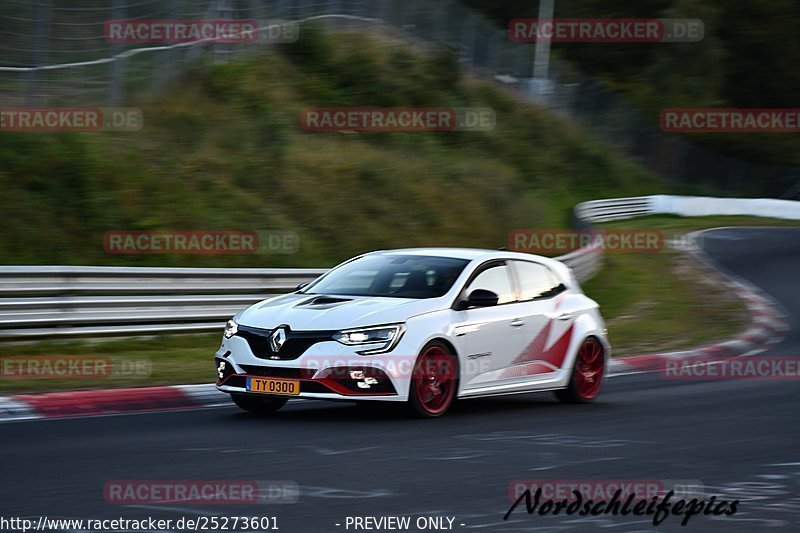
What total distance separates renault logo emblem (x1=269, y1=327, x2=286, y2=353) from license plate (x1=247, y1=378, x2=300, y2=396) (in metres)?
0.26

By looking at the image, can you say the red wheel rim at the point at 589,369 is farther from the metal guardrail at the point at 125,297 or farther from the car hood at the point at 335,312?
the metal guardrail at the point at 125,297

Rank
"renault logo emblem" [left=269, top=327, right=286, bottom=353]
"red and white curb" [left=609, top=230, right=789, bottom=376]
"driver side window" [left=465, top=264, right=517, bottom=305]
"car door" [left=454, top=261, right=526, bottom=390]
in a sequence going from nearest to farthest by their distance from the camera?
1. "renault logo emblem" [left=269, top=327, right=286, bottom=353]
2. "car door" [left=454, top=261, right=526, bottom=390]
3. "driver side window" [left=465, top=264, right=517, bottom=305]
4. "red and white curb" [left=609, top=230, right=789, bottom=376]

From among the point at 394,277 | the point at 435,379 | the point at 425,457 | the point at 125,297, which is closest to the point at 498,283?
the point at 394,277

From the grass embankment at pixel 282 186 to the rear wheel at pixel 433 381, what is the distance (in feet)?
11.5

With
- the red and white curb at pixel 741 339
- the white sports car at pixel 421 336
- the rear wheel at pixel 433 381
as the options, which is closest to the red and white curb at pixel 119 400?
the red and white curb at pixel 741 339

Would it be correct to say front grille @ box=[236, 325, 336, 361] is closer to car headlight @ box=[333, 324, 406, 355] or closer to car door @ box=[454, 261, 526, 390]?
car headlight @ box=[333, 324, 406, 355]

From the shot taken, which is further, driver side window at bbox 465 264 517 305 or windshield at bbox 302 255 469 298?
driver side window at bbox 465 264 517 305

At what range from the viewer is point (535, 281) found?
39.1ft

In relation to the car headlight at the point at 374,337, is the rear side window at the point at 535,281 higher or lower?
higher

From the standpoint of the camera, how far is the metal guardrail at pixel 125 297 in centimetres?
1439

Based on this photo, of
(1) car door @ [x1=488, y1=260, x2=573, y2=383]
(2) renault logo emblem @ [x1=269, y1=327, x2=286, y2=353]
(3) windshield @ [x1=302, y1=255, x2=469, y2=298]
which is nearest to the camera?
(2) renault logo emblem @ [x1=269, y1=327, x2=286, y2=353]

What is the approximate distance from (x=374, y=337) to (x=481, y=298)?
119cm

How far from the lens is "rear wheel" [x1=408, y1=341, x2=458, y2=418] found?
10156mm

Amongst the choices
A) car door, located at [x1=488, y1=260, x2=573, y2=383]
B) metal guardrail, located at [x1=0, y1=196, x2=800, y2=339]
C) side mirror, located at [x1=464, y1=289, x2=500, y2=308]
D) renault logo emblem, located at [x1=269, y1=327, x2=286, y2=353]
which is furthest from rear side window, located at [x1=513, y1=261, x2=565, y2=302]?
metal guardrail, located at [x1=0, y1=196, x2=800, y2=339]
